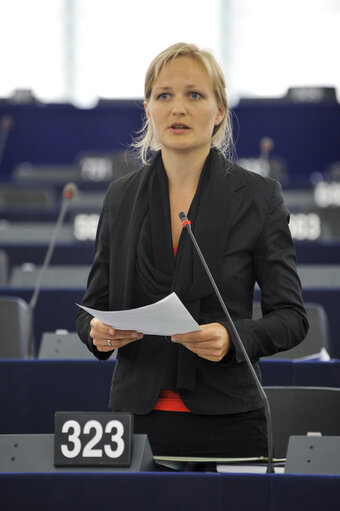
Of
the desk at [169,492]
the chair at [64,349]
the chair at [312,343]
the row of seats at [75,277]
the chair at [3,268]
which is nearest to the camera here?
the desk at [169,492]

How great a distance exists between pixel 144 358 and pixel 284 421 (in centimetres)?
62

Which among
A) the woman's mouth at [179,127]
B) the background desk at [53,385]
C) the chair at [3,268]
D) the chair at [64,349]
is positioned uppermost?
the chair at [3,268]

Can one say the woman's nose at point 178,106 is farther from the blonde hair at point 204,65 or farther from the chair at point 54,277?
the chair at point 54,277

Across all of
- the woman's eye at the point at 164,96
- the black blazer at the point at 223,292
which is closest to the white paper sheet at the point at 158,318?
the black blazer at the point at 223,292

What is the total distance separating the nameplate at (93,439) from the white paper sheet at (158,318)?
18cm

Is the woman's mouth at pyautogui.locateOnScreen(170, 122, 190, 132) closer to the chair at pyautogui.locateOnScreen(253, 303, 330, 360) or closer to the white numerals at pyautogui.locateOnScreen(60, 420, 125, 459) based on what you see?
the white numerals at pyautogui.locateOnScreen(60, 420, 125, 459)

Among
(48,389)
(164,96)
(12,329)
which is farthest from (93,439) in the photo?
(12,329)

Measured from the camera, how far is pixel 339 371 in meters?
3.05

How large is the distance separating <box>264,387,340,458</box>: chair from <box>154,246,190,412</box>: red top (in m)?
0.52

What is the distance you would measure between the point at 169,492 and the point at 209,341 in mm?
306

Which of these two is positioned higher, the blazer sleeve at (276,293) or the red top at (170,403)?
the blazer sleeve at (276,293)

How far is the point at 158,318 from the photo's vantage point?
69.7 inches

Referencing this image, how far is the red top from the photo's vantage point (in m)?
1.98

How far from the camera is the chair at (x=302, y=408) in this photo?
2.44m
